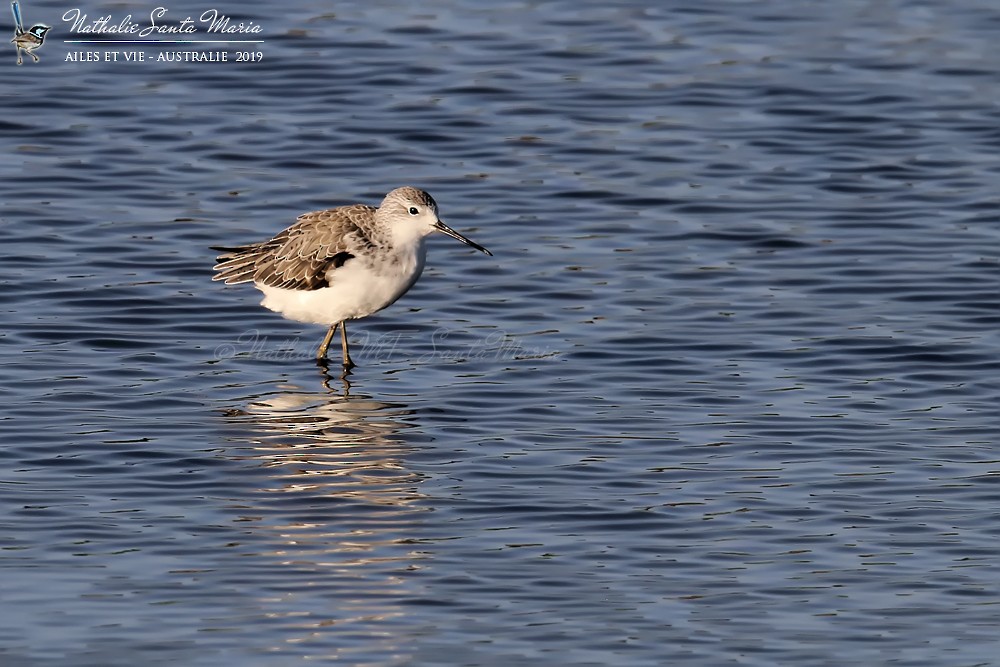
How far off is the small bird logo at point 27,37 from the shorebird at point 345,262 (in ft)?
33.3

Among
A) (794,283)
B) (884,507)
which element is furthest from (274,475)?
(794,283)

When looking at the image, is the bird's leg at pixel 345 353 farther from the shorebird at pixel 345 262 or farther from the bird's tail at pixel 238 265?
the bird's tail at pixel 238 265

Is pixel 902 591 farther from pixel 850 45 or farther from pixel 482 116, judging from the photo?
pixel 850 45

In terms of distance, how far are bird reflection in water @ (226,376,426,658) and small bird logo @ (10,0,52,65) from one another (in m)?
11.6

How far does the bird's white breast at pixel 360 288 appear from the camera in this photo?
1502 centimetres

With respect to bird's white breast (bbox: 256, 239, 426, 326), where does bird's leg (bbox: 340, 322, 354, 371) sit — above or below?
below

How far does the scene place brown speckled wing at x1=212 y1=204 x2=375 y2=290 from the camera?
15203 mm

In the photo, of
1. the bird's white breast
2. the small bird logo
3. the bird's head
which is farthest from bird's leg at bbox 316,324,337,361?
the small bird logo

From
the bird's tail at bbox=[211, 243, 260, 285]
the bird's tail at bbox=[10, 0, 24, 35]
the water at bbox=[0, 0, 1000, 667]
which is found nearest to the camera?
the water at bbox=[0, 0, 1000, 667]

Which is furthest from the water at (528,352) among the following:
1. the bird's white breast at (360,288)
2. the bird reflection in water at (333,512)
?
the bird's white breast at (360,288)

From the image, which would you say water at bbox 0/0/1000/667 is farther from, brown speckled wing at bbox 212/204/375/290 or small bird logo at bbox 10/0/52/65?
brown speckled wing at bbox 212/204/375/290

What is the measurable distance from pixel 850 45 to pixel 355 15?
6.71 meters

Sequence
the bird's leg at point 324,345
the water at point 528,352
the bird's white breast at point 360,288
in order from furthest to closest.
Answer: the bird's leg at point 324,345 < the bird's white breast at point 360,288 < the water at point 528,352

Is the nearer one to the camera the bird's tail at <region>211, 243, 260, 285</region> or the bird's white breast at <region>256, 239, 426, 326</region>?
the bird's white breast at <region>256, 239, 426, 326</region>
